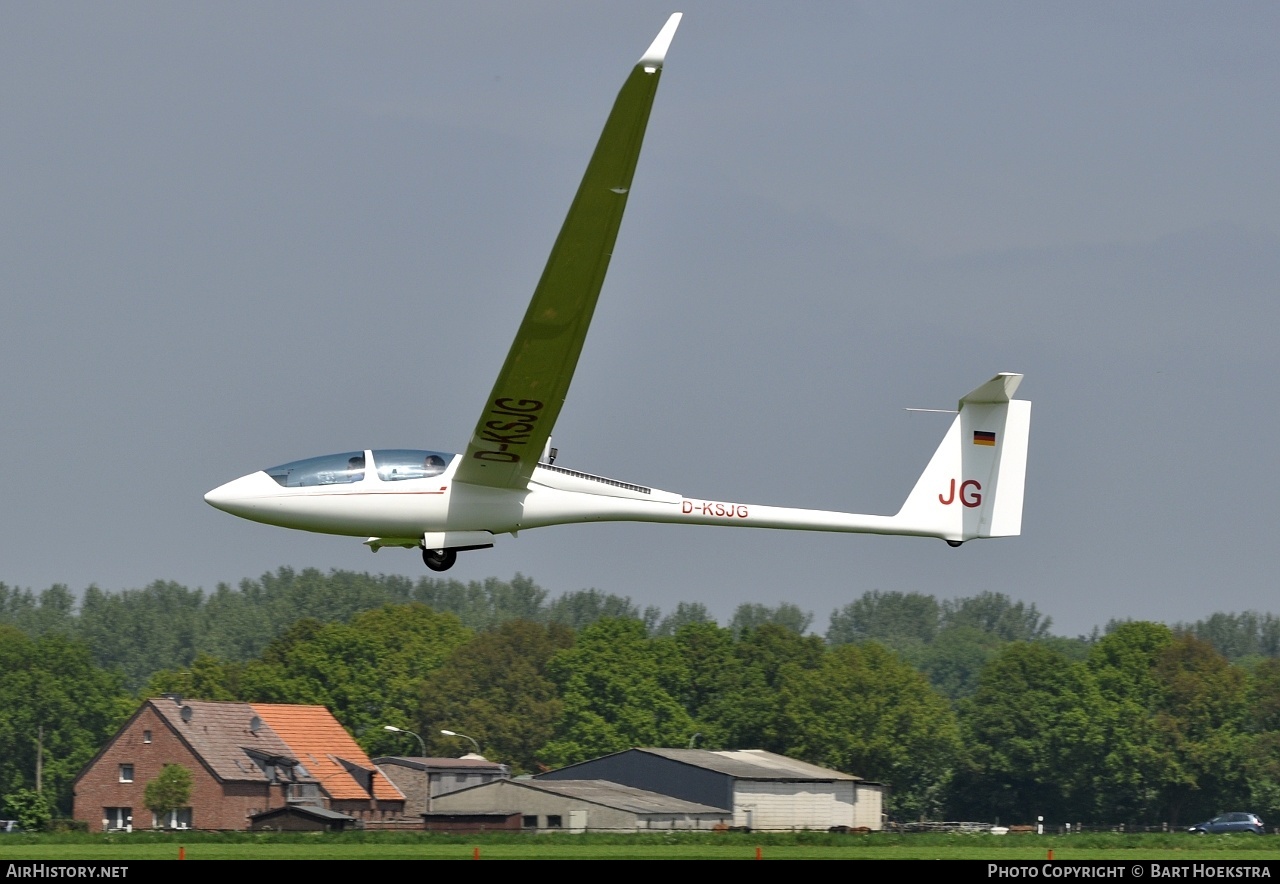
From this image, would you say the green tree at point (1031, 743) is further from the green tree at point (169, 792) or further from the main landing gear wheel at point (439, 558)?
the main landing gear wheel at point (439, 558)

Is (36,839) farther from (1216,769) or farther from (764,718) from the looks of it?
(1216,769)

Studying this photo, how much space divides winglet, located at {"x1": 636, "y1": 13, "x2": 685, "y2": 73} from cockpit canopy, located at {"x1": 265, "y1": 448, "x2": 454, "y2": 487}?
8131mm

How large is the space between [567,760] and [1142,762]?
3657cm

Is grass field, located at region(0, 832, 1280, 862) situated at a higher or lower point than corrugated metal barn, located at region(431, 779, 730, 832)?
lower

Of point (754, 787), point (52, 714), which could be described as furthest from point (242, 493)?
point (52, 714)

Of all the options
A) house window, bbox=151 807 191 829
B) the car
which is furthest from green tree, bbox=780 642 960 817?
house window, bbox=151 807 191 829

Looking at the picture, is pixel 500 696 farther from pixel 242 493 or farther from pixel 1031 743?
pixel 242 493

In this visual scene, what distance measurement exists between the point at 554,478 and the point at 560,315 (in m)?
4.15

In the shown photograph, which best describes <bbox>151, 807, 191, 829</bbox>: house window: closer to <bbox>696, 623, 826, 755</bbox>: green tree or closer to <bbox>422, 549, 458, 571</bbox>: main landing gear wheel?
<bbox>696, 623, 826, 755</bbox>: green tree

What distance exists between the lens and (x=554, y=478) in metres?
26.6

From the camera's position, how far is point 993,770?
110 m

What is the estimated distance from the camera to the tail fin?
29453 mm

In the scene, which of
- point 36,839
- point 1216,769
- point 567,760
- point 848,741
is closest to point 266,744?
point 36,839

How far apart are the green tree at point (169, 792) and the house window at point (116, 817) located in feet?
6.30
